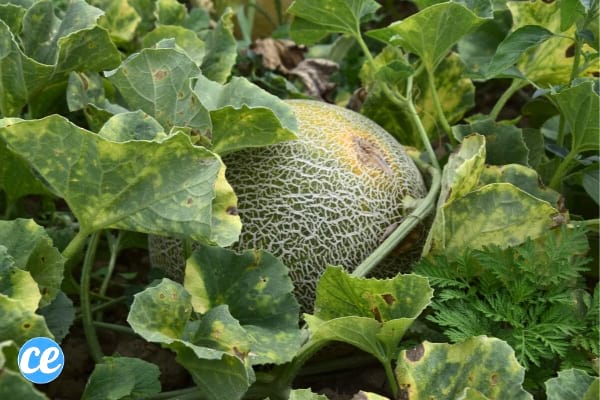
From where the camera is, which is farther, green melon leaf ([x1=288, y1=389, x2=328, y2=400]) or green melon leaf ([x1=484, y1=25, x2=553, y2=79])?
green melon leaf ([x1=484, y1=25, x2=553, y2=79])

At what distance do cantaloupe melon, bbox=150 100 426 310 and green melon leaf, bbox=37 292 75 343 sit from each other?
0.62 feet

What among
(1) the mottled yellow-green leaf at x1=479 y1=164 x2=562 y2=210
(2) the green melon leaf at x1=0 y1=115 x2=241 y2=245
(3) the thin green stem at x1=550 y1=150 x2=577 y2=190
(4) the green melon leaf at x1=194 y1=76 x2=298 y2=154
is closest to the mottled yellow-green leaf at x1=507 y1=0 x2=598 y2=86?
(3) the thin green stem at x1=550 y1=150 x2=577 y2=190

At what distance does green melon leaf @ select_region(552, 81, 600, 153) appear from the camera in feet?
4.48

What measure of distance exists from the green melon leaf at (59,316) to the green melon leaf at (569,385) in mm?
670

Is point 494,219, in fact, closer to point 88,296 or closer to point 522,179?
point 522,179

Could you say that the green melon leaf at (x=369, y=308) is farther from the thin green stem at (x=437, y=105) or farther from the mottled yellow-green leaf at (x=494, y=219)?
the thin green stem at (x=437, y=105)

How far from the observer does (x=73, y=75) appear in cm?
133

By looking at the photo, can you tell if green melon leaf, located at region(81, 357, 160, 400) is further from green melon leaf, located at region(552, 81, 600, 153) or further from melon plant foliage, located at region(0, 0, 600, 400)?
green melon leaf, located at region(552, 81, 600, 153)

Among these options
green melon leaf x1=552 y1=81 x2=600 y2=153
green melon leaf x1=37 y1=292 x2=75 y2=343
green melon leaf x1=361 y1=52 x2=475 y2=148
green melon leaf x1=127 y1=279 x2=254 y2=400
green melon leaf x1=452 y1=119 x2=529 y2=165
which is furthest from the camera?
green melon leaf x1=361 y1=52 x2=475 y2=148

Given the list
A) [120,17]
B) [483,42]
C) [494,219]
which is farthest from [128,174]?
[483,42]

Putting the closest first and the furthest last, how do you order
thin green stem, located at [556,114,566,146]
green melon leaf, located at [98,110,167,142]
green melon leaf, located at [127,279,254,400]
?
green melon leaf, located at [127,279,254,400] → green melon leaf, located at [98,110,167,142] → thin green stem, located at [556,114,566,146]

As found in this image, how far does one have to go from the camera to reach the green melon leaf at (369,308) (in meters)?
1.11

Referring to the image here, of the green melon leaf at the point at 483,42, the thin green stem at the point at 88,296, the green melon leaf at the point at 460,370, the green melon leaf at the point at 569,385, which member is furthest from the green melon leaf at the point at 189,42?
the green melon leaf at the point at 569,385

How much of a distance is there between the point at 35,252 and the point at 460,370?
560mm
